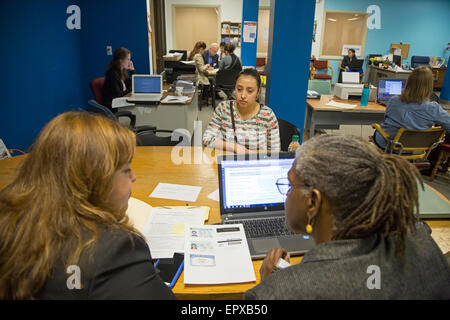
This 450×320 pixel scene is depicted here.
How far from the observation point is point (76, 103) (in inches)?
207

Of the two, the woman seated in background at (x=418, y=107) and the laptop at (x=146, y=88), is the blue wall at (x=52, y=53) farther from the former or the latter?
the woman seated in background at (x=418, y=107)

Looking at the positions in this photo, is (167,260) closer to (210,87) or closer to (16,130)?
(16,130)

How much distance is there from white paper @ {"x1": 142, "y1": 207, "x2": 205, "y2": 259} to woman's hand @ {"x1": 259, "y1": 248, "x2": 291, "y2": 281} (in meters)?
0.33

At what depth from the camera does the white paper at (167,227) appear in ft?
4.13

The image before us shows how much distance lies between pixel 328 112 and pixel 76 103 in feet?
13.0

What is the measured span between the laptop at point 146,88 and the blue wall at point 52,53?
Answer: 1.13 meters

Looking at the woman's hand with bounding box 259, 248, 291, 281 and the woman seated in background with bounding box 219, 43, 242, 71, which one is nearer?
the woman's hand with bounding box 259, 248, 291, 281

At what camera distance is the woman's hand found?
111 centimetres

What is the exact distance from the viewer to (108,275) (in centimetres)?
80

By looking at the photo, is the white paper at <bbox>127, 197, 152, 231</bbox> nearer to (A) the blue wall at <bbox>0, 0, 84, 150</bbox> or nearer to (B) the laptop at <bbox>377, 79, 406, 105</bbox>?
(A) the blue wall at <bbox>0, 0, 84, 150</bbox>

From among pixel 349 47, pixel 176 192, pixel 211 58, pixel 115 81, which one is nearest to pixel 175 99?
pixel 115 81

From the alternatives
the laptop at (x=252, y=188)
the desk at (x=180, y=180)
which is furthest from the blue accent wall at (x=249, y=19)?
the laptop at (x=252, y=188)

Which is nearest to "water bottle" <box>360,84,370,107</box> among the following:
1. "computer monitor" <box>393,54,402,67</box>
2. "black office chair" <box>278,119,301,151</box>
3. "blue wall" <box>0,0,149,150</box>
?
"black office chair" <box>278,119,301,151</box>
